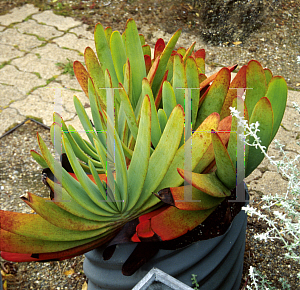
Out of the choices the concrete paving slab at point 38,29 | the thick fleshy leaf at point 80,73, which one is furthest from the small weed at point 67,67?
the thick fleshy leaf at point 80,73

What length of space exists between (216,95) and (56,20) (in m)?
2.89

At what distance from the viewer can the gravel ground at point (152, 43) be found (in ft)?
4.74

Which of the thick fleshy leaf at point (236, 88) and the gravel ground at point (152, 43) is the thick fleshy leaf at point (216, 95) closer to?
the thick fleshy leaf at point (236, 88)

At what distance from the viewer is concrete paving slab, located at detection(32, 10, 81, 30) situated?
11.0ft

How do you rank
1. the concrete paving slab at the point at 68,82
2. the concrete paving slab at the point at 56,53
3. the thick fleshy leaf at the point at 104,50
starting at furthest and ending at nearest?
the concrete paving slab at the point at 56,53 → the concrete paving slab at the point at 68,82 → the thick fleshy leaf at the point at 104,50

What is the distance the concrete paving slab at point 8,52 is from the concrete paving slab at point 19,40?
0.05 metres

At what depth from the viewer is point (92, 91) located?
3.28ft

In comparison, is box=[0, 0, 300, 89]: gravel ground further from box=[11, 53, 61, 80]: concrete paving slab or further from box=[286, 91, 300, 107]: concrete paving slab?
box=[11, 53, 61, 80]: concrete paving slab

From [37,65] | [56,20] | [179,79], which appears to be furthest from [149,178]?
[56,20]

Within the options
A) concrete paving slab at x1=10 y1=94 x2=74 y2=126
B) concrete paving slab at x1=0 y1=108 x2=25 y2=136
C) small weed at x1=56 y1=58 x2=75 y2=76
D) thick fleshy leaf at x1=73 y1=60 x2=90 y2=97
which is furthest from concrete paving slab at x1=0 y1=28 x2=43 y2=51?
thick fleshy leaf at x1=73 y1=60 x2=90 y2=97

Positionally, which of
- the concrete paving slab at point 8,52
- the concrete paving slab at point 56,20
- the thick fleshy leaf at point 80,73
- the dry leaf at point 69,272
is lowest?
the dry leaf at point 69,272

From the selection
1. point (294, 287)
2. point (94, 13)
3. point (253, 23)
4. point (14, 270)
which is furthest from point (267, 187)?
point (94, 13)

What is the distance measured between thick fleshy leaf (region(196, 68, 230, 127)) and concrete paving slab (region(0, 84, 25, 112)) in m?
1.85

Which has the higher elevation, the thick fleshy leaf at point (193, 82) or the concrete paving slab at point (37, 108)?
the thick fleshy leaf at point (193, 82)
